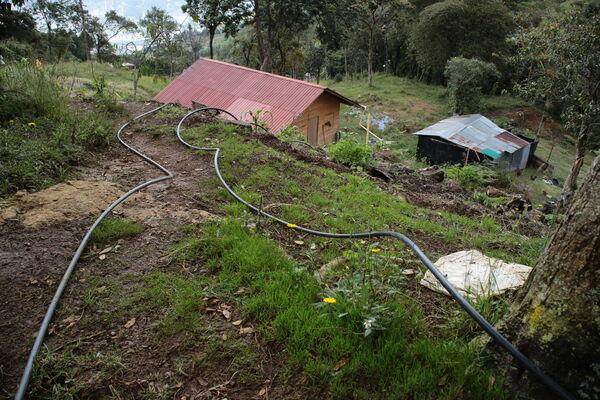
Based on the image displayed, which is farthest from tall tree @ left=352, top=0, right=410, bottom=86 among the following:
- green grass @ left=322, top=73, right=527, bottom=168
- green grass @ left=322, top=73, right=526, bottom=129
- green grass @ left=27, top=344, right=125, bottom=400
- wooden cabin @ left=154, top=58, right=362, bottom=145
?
green grass @ left=27, top=344, right=125, bottom=400

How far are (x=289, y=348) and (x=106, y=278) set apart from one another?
68.9 inches

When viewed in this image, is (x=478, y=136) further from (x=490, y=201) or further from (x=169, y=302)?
(x=169, y=302)

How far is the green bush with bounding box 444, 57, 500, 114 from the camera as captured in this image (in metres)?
24.8

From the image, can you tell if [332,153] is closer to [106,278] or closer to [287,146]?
[287,146]

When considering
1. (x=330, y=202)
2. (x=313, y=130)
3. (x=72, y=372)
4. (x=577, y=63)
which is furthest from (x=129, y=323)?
(x=313, y=130)

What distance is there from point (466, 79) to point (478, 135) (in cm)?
894

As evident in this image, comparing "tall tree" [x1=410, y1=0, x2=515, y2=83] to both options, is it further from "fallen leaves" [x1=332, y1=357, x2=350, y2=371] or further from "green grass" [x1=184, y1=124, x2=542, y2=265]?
"fallen leaves" [x1=332, y1=357, x2=350, y2=371]

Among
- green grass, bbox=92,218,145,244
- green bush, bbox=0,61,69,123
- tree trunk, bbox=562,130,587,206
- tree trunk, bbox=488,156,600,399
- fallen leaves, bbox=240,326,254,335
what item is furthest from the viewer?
tree trunk, bbox=562,130,587,206

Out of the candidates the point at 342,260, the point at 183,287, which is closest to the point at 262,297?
the point at 183,287

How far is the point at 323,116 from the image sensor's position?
17203 millimetres

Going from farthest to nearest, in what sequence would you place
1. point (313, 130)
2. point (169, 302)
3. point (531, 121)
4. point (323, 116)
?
point (531, 121) → point (323, 116) → point (313, 130) → point (169, 302)

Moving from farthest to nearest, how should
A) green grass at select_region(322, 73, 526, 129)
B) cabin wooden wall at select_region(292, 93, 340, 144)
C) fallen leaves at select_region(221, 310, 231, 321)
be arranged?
green grass at select_region(322, 73, 526, 129), cabin wooden wall at select_region(292, 93, 340, 144), fallen leaves at select_region(221, 310, 231, 321)

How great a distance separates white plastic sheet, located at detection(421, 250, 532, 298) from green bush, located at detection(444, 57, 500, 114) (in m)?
25.5

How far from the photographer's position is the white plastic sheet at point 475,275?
2648 mm
